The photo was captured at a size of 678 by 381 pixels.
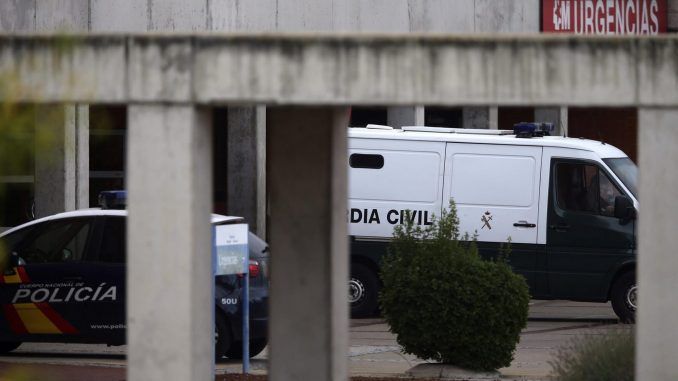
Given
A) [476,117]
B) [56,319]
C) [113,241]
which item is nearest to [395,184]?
[113,241]

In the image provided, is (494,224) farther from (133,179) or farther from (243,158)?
(133,179)

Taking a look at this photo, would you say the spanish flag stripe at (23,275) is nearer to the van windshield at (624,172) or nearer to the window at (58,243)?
the window at (58,243)

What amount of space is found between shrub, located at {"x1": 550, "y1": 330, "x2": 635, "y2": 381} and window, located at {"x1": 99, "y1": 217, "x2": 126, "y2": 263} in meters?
5.18

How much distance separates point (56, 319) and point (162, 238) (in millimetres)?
6614

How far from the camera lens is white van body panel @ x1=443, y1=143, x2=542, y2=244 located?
17312 mm

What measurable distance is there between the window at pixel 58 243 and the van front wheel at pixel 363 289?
522 cm

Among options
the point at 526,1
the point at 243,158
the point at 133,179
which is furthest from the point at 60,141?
the point at 526,1

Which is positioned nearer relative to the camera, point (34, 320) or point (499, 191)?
point (34, 320)

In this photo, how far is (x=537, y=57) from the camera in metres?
7.12

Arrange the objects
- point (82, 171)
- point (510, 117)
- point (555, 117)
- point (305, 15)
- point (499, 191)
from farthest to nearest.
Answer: point (510, 117)
point (555, 117)
point (305, 15)
point (82, 171)
point (499, 191)

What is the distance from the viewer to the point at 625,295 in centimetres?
1725

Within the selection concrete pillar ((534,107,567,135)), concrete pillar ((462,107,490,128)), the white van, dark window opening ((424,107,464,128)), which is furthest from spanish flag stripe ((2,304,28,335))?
concrete pillar ((534,107,567,135))

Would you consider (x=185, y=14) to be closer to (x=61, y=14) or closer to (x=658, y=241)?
(x=61, y=14)

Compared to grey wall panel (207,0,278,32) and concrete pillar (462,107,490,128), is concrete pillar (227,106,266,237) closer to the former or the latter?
grey wall panel (207,0,278,32)
